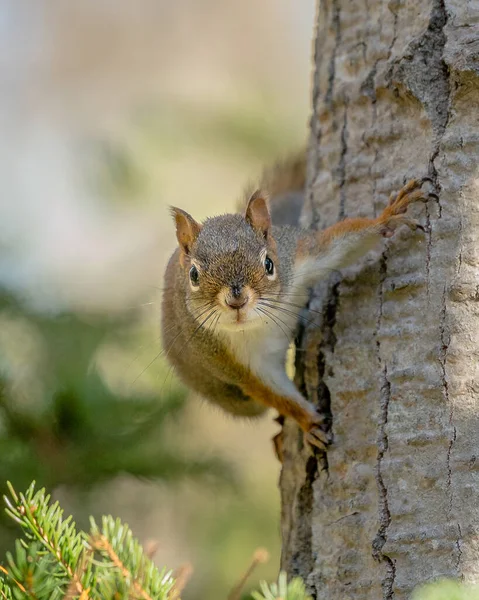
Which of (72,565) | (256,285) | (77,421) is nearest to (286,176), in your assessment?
(256,285)

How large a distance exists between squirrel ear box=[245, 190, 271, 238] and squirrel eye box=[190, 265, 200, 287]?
159 millimetres

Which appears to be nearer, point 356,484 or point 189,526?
point 356,484

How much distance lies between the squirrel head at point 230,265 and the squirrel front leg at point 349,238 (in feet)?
0.23

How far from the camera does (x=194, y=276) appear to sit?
5.38 feet

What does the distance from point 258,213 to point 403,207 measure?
34cm

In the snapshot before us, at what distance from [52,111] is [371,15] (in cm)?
340

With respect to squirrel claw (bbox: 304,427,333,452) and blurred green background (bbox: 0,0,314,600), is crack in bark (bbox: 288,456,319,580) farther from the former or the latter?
blurred green background (bbox: 0,0,314,600)

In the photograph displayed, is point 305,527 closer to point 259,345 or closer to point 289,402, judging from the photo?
point 289,402

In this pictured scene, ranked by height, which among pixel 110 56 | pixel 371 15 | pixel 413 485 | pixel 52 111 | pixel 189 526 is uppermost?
pixel 110 56

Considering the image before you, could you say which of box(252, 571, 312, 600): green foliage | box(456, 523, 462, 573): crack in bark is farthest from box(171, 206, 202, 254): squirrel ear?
box(252, 571, 312, 600): green foliage

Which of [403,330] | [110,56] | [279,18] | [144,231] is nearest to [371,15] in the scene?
[403,330]

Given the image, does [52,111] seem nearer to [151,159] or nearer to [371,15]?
[151,159]

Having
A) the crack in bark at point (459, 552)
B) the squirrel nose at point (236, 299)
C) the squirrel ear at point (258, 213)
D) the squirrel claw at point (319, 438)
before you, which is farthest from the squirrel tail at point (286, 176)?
the crack in bark at point (459, 552)

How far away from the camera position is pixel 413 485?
1289 mm
